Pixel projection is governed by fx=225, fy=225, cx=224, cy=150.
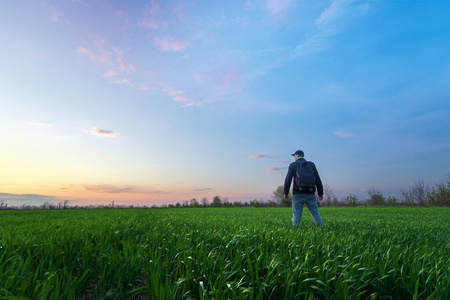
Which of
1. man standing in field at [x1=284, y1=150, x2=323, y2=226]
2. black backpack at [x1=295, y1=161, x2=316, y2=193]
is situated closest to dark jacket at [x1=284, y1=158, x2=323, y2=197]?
man standing in field at [x1=284, y1=150, x2=323, y2=226]

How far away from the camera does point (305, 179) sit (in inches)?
282

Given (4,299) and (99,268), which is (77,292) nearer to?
(99,268)

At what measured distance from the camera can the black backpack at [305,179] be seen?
716cm

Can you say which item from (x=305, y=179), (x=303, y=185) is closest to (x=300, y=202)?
(x=303, y=185)

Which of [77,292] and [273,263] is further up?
[273,263]

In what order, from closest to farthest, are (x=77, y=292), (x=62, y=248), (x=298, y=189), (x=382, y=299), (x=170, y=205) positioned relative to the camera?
(x=382, y=299) < (x=77, y=292) < (x=62, y=248) < (x=298, y=189) < (x=170, y=205)

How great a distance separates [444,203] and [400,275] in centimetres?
4496

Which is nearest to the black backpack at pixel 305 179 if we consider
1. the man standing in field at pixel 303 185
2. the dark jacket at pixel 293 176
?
the man standing in field at pixel 303 185

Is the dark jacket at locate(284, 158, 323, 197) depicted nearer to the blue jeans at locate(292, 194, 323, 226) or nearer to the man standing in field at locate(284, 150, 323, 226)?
the man standing in field at locate(284, 150, 323, 226)

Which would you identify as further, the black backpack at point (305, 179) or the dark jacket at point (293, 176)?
the dark jacket at point (293, 176)

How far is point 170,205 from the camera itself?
194 feet

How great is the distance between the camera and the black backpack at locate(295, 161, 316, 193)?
23.5 feet

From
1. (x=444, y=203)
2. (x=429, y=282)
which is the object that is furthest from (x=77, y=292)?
(x=444, y=203)

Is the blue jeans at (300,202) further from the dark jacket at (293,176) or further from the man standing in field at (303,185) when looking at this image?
the dark jacket at (293,176)
